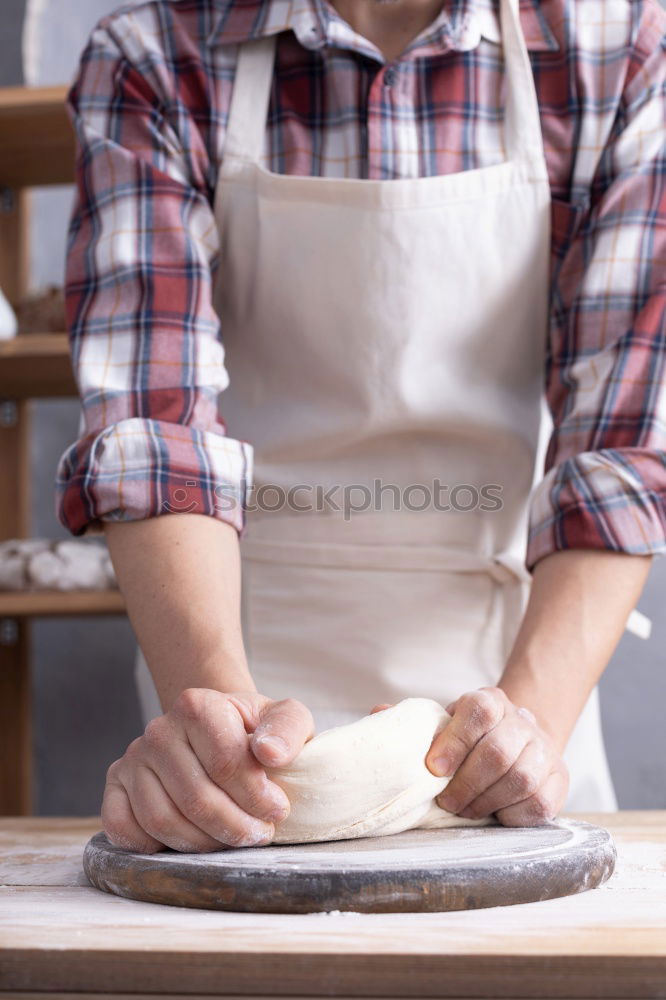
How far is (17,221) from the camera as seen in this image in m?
2.08

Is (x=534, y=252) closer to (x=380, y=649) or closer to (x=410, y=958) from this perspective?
(x=380, y=649)

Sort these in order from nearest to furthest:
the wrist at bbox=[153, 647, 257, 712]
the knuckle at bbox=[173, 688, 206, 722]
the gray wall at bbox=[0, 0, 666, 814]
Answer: the knuckle at bbox=[173, 688, 206, 722] → the wrist at bbox=[153, 647, 257, 712] → the gray wall at bbox=[0, 0, 666, 814]

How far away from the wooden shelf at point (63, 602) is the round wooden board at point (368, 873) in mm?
1011

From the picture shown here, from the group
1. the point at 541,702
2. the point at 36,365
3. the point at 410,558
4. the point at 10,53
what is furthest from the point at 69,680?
the point at 541,702

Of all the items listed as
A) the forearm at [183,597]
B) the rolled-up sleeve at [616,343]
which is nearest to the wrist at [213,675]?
the forearm at [183,597]

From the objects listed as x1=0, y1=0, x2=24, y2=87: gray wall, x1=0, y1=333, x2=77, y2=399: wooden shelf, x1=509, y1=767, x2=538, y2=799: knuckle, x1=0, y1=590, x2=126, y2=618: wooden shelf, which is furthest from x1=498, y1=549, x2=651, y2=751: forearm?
x1=0, y1=0, x2=24, y2=87: gray wall

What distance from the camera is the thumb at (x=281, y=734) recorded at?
67 centimetres

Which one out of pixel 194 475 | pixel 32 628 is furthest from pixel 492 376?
pixel 32 628

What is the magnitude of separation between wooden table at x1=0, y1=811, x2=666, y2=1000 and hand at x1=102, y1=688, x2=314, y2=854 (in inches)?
4.0

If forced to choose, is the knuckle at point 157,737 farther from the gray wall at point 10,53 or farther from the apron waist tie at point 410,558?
the gray wall at point 10,53

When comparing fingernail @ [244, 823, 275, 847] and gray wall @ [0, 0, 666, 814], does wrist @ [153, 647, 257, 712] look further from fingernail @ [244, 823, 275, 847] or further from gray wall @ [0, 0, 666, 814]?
gray wall @ [0, 0, 666, 814]

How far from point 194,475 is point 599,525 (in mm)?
364

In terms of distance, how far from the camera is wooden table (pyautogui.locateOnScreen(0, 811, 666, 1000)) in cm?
48

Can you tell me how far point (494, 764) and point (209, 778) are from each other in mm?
205
